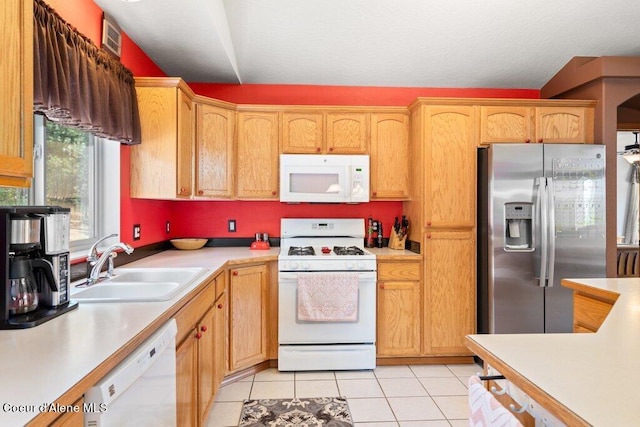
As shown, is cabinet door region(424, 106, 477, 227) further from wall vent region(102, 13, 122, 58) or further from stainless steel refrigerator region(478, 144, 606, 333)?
wall vent region(102, 13, 122, 58)

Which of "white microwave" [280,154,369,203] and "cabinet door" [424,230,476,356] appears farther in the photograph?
"white microwave" [280,154,369,203]

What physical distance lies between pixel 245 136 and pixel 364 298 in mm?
1724

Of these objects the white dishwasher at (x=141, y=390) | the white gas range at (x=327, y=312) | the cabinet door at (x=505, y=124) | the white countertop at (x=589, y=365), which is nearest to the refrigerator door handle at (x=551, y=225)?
the cabinet door at (x=505, y=124)

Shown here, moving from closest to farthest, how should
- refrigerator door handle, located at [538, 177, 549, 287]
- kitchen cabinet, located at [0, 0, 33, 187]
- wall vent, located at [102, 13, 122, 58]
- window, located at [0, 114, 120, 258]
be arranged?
kitchen cabinet, located at [0, 0, 33, 187]
window, located at [0, 114, 120, 258]
wall vent, located at [102, 13, 122, 58]
refrigerator door handle, located at [538, 177, 549, 287]

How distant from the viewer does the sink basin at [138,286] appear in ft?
4.83

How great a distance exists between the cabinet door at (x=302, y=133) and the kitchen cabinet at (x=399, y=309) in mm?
1216

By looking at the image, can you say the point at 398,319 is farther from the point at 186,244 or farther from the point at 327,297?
the point at 186,244

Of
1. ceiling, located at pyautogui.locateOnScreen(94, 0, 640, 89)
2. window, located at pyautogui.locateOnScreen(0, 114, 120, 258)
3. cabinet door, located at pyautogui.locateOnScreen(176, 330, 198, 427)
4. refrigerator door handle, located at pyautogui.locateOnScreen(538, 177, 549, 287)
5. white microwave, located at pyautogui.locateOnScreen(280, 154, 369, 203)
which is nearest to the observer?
cabinet door, located at pyautogui.locateOnScreen(176, 330, 198, 427)

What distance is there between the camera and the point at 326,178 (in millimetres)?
3055

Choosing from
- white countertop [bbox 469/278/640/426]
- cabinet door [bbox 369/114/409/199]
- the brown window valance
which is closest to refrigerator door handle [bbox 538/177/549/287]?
cabinet door [bbox 369/114/409/199]

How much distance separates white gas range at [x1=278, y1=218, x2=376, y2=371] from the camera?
2.67m

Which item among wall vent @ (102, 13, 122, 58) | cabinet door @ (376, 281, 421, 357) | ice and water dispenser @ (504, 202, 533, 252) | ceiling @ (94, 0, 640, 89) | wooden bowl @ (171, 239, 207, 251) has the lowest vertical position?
cabinet door @ (376, 281, 421, 357)

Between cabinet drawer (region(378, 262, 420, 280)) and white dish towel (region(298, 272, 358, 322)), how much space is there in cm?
27

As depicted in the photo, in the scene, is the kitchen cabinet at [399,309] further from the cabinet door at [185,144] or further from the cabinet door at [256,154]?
the cabinet door at [185,144]
